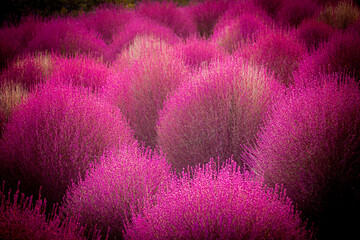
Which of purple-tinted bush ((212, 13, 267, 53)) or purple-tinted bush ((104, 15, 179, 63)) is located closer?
purple-tinted bush ((212, 13, 267, 53))

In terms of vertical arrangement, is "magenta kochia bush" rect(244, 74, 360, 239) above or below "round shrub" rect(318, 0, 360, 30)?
below

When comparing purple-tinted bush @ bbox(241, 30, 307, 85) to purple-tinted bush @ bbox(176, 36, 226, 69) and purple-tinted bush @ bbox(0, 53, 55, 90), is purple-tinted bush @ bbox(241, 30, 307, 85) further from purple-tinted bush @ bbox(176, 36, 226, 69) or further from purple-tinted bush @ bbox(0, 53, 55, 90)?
purple-tinted bush @ bbox(0, 53, 55, 90)

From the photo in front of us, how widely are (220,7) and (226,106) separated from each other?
3.55m

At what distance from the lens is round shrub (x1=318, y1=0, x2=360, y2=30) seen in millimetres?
3721

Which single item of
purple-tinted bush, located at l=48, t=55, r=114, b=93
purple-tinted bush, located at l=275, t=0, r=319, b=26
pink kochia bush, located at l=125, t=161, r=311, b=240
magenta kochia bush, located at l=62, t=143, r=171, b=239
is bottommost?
magenta kochia bush, located at l=62, t=143, r=171, b=239

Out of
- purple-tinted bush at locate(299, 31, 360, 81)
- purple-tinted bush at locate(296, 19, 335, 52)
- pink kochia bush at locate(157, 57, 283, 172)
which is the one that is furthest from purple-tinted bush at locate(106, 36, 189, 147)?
purple-tinted bush at locate(296, 19, 335, 52)

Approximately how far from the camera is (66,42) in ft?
12.0

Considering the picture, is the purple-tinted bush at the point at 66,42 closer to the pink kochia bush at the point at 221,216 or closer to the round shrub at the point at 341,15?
the pink kochia bush at the point at 221,216

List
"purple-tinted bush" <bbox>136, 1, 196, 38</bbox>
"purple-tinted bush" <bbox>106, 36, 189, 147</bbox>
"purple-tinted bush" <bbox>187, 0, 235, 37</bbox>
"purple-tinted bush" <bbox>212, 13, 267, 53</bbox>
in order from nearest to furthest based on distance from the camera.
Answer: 1. "purple-tinted bush" <bbox>106, 36, 189, 147</bbox>
2. "purple-tinted bush" <bbox>212, 13, 267, 53</bbox>
3. "purple-tinted bush" <bbox>136, 1, 196, 38</bbox>
4. "purple-tinted bush" <bbox>187, 0, 235, 37</bbox>

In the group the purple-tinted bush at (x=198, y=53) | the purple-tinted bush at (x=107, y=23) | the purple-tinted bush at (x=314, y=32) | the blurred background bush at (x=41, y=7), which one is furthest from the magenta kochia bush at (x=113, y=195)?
the blurred background bush at (x=41, y=7)

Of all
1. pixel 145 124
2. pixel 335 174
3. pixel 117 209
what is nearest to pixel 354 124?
pixel 335 174

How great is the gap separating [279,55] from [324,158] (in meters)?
1.51

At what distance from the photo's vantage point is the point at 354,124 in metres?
1.37

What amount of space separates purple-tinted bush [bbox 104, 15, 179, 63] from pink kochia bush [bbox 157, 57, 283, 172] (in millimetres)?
1963
